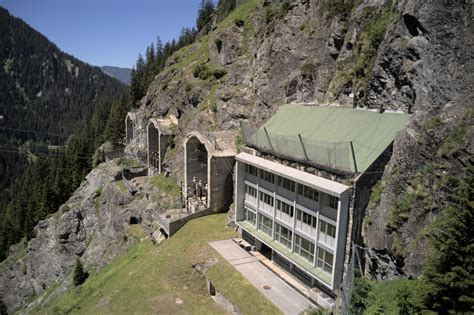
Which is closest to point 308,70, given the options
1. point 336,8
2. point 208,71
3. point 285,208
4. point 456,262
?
point 336,8

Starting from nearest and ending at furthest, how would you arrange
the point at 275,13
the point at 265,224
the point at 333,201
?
the point at 333,201, the point at 265,224, the point at 275,13

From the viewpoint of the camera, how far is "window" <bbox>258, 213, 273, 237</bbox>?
30.7 m

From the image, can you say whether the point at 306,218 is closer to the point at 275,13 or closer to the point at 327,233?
the point at 327,233

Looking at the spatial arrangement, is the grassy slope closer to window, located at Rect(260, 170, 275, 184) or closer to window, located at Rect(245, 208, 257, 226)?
window, located at Rect(245, 208, 257, 226)

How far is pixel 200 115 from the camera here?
185 feet

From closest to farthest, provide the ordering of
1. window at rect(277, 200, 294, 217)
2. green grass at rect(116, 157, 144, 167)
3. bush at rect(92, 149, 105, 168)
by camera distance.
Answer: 1. window at rect(277, 200, 294, 217)
2. green grass at rect(116, 157, 144, 167)
3. bush at rect(92, 149, 105, 168)

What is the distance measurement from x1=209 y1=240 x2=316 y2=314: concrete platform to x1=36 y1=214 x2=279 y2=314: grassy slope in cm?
62

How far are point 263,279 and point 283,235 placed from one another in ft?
12.3

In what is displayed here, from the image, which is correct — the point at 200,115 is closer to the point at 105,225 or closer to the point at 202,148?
the point at 202,148

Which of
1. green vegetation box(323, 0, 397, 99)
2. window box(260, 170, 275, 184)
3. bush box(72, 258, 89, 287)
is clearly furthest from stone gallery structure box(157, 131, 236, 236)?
green vegetation box(323, 0, 397, 99)

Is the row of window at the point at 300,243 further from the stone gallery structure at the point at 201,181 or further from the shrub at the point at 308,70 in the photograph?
the shrub at the point at 308,70

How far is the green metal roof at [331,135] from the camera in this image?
23109 mm

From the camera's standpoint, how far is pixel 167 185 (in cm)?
5362

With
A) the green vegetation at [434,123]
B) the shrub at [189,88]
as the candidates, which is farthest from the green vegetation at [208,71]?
the green vegetation at [434,123]
